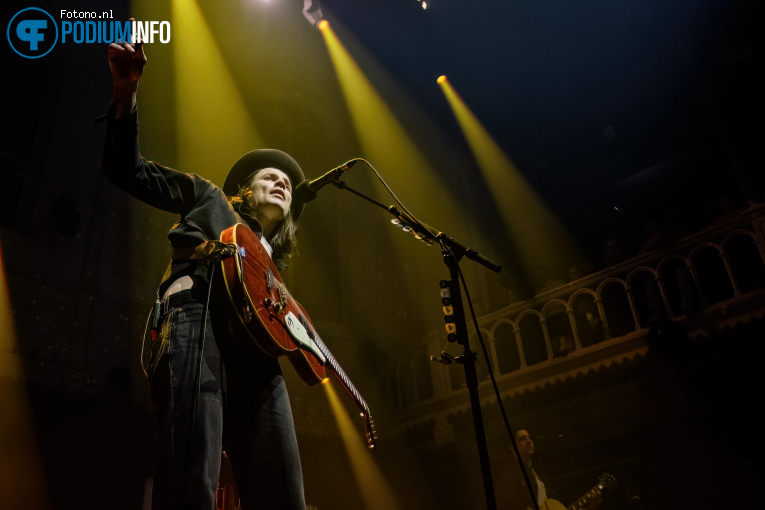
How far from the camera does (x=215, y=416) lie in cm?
173

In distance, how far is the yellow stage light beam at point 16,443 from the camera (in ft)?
20.7

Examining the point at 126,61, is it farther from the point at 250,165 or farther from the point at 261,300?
the point at 250,165

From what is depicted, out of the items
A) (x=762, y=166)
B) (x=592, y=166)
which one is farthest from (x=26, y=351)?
(x=762, y=166)

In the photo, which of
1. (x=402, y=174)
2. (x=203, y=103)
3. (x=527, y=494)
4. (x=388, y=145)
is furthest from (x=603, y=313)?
(x=203, y=103)

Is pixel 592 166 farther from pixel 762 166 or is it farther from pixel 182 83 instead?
pixel 182 83

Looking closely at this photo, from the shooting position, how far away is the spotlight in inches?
464

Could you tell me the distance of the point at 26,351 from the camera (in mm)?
7340

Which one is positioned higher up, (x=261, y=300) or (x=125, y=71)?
(x=125, y=71)

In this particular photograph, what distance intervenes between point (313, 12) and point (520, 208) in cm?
590

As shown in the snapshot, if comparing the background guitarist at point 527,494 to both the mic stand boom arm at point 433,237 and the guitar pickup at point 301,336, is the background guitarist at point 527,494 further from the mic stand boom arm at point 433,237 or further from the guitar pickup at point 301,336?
the guitar pickup at point 301,336

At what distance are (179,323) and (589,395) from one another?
7.83 meters

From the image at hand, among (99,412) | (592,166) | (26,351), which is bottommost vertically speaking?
(99,412)
